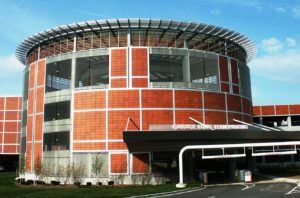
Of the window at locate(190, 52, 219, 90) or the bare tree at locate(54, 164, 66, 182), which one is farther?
the window at locate(190, 52, 219, 90)

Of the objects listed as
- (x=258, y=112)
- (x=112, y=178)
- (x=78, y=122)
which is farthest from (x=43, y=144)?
(x=258, y=112)

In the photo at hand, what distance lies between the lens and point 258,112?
80.5 meters

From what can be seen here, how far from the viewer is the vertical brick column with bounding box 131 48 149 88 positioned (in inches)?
1827

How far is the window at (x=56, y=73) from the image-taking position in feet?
168

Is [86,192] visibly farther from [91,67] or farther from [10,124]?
[10,124]

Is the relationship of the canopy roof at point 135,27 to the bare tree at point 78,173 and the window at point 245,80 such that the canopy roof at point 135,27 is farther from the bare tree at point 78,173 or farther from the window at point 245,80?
the bare tree at point 78,173

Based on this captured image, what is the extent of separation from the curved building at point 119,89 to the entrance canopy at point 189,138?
9.58 feet

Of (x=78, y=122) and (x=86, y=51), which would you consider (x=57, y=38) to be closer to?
(x=86, y=51)

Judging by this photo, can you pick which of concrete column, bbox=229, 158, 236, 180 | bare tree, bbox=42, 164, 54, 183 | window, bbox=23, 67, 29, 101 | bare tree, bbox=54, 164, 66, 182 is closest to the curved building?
bare tree, bbox=54, 164, 66, 182

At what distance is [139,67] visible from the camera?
46875mm

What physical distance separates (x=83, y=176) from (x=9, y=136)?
137 ft

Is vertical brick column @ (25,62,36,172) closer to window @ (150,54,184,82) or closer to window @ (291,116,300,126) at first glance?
window @ (150,54,184,82)

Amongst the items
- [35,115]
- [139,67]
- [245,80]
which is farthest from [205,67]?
[35,115]

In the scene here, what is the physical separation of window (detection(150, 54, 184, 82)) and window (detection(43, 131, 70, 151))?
14.8m
